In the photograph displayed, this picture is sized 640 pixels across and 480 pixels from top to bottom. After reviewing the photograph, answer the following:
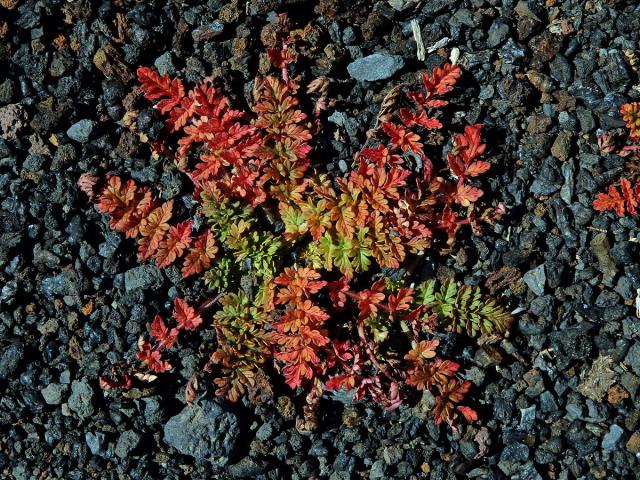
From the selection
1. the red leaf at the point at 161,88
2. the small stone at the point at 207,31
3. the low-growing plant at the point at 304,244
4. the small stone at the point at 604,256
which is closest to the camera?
the low-growing plant at the point at 304,244

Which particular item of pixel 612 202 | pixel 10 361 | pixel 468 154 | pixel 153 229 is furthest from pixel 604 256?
pixel 10 361

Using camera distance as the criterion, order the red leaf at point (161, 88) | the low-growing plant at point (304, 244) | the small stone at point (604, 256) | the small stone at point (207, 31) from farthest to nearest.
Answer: the small stone at point (207, 31), the small stone at point (604, 256), the red leaf at point (161, 88), the low-growing plant at point (304, 244)

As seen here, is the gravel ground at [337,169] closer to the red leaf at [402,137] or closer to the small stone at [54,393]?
the small stone at [54,393]

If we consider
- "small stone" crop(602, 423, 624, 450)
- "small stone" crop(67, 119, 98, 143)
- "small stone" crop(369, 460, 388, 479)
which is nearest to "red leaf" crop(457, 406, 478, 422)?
"small stone" crop(369, 460, 388, 479)

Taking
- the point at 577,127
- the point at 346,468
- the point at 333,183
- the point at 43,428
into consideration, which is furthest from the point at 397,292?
the point at 43,428

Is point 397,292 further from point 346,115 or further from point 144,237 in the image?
point 144,237

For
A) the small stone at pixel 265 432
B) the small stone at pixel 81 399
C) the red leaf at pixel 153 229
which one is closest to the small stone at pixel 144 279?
the red leaf at pixel 153 229

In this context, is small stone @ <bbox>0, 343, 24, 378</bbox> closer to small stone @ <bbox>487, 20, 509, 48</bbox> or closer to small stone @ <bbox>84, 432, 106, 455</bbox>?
small stone @ <bbox>84, 432, 106, 455</bbox>
